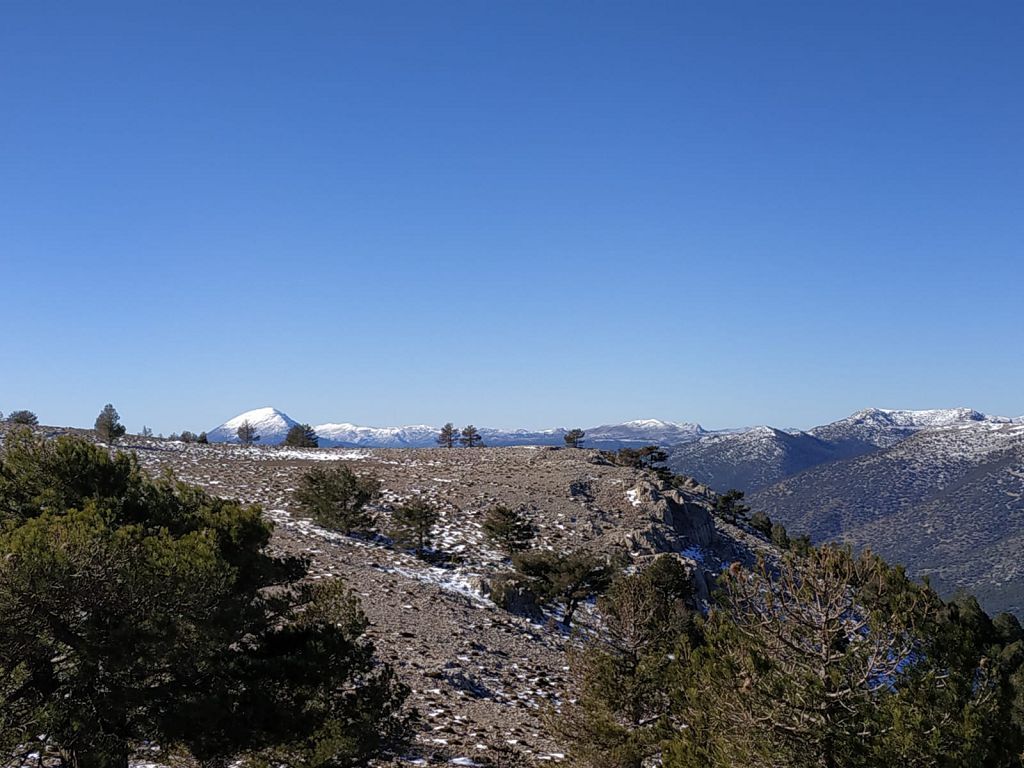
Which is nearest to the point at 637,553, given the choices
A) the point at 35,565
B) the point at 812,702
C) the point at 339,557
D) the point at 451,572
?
the point at 451,572

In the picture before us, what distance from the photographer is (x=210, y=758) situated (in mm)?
10055

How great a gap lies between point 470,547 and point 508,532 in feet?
9.12

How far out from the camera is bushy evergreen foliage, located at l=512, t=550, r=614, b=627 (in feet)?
98.1

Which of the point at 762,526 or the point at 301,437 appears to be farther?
the point at 301,437

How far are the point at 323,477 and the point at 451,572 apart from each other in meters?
9.08

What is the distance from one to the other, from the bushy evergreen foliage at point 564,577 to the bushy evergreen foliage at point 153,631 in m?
18.4

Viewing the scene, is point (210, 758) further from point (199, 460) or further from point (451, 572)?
point (199, 460)

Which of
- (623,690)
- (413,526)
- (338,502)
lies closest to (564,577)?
(413,526)

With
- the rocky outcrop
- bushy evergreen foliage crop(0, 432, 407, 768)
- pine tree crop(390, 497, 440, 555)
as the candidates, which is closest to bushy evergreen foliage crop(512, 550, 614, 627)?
pine tree crop(390, 497, 440, 555)

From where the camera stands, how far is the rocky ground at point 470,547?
17969 millimetres

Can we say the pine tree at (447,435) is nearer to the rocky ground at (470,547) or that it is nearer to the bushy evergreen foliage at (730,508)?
the rocky ground at (470,547)

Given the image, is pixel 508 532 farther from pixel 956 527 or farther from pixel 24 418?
pixel 956 527

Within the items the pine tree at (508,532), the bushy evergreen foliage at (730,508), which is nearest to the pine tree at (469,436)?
the bushy evergreen foliage at (730,508)

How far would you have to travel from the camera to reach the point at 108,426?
49969mm
